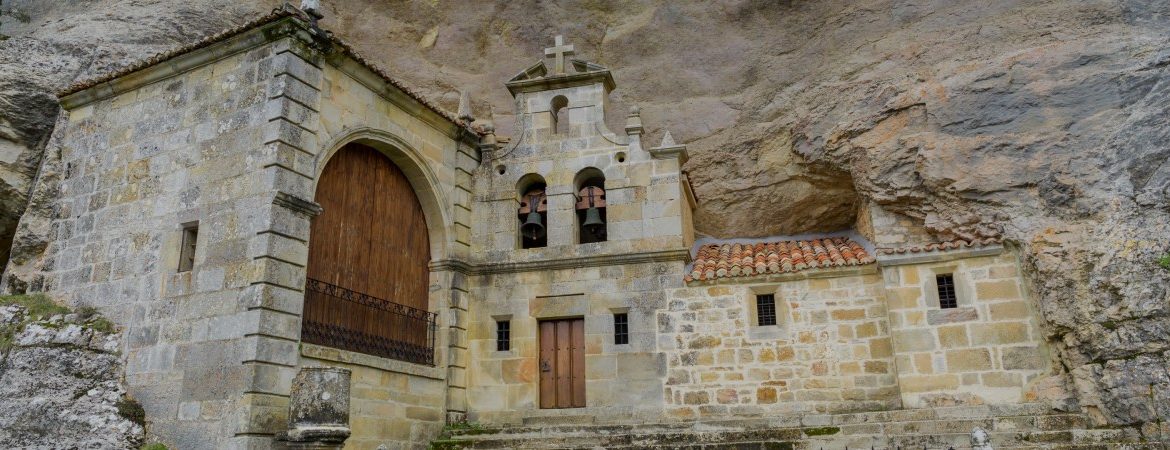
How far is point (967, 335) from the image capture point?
34.0 feet

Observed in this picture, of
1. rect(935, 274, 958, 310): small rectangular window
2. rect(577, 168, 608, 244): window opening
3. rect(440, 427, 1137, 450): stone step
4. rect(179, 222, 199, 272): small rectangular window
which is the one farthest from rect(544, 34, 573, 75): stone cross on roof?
rect(935, 274, 958, 310): small rectangular window

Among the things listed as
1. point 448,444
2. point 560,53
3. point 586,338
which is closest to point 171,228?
point 448,444

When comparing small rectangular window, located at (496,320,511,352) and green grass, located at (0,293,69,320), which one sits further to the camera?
small rectangular window, located at (496,320,511,352)

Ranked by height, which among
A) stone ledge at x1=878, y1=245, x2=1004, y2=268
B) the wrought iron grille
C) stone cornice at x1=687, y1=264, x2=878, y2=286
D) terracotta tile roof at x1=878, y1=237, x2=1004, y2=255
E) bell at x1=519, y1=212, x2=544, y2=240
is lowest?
the wrought iron grille

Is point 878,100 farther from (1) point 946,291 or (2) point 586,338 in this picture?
A: (2) point 586,338

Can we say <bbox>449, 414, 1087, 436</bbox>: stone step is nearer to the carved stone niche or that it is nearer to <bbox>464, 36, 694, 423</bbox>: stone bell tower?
<bbox>464, 36, 694, 423</bbox>: stone bell tower

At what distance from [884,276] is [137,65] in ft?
33.6

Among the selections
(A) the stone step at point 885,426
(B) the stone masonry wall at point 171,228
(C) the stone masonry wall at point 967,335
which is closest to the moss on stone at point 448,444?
(A) the stone step at point 885,426

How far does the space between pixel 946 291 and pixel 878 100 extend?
3472 mm

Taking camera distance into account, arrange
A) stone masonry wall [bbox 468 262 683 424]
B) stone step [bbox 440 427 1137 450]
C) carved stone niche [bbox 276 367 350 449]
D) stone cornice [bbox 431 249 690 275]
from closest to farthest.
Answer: carved stone niche [bbox 276 367 350 449] → stone step [bbox 440 427 1137 450] → stone masonry wall [bbox 468 262 683 424] → stone cornice [bbox 431 249 690 275]

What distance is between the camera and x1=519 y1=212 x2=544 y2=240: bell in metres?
12.8

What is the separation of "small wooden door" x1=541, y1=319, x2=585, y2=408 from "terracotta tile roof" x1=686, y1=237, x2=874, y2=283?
193cm

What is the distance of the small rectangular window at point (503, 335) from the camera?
12344 millimetres

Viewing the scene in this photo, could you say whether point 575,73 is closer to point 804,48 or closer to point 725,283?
point 725,283
